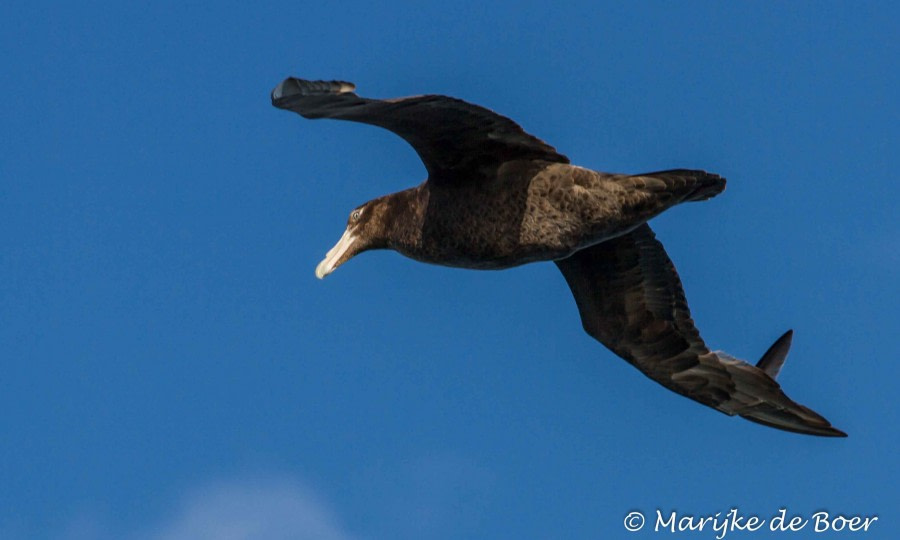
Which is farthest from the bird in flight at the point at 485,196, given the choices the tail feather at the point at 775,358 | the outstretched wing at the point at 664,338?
the tail feather at the point at 775,358

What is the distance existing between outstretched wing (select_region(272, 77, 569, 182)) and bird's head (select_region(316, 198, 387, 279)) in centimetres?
98

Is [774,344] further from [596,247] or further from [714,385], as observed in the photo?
[596,247]

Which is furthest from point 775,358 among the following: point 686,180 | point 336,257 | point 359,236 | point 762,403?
point 336,257

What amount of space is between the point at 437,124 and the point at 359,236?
2.20 m

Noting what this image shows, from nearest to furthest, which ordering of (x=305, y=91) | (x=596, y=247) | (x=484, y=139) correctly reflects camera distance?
(x=305, y=91) < (x=484, y=139) < (x=596, y=247)

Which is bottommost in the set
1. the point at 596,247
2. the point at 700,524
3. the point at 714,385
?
the point at 700,524

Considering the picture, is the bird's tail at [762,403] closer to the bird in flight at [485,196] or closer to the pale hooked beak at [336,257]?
the bird in flight at [485,196]

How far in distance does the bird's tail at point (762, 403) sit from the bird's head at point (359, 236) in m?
3.93

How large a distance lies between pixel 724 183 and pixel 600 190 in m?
1.12

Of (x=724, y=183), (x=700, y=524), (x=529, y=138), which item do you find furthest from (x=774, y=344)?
(x=529, y=138)

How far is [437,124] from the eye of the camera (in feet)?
46.3

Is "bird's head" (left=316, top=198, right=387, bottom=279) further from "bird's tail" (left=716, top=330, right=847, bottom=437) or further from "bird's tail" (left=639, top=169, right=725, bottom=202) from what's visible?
"bird's tail" (left=716, top=330, right=847, bottom=437)

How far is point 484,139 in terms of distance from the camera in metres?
14.4

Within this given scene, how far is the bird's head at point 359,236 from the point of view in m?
15.7
